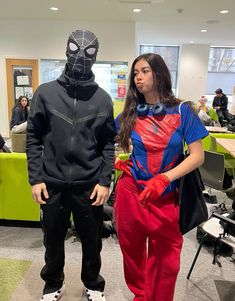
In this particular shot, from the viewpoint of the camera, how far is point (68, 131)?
1403 millimetres

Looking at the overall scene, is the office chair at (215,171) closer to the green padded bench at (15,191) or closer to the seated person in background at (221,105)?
the green padded bench at (15,191)

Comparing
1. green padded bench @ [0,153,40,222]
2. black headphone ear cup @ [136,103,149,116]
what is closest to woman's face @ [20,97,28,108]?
green padded bench @ [0,153,40,222]

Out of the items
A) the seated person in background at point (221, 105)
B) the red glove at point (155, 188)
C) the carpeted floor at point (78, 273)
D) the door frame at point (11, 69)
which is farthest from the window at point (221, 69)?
the red glove at point (155, 188)

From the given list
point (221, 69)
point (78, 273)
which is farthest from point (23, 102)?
point (221, 69)

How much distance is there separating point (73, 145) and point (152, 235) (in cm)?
59

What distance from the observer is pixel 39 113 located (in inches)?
55.1

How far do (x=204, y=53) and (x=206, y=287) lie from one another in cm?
1006

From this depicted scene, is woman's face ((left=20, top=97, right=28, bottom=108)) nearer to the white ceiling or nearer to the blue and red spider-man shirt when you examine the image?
the white ceiling

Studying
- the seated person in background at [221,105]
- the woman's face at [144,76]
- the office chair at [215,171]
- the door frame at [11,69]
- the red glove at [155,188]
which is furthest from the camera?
the seated person in background at [221,105]

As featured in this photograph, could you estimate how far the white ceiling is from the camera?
527 cm

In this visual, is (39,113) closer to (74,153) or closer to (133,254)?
(74,153)

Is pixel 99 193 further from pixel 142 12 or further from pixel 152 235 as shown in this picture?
pixel 142 12

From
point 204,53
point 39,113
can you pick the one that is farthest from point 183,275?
point 204,53

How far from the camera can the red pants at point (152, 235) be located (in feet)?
4.54
